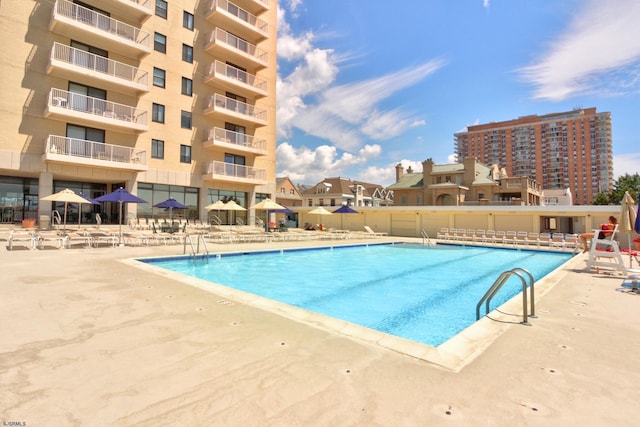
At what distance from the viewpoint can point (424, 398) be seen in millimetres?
2482

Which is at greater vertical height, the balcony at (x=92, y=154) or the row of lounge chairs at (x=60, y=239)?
the balcony at (x=92, y=154)

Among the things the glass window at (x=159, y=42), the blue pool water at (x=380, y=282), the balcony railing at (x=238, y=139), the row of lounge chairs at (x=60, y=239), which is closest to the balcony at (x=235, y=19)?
the glass window at (x=159, y=42)

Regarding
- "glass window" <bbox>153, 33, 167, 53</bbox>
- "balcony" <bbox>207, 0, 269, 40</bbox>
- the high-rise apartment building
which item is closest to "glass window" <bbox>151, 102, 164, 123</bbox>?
the high-rise apartment building

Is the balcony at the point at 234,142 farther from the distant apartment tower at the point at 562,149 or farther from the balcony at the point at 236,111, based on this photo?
the distant apartment tower at the point at 562,149

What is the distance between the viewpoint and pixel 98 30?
18578 millimetres

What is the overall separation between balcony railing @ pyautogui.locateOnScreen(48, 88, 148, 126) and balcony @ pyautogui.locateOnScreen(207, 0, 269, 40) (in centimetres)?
1025

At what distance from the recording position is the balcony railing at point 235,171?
24234 millimetres

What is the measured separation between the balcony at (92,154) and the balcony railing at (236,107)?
671cm

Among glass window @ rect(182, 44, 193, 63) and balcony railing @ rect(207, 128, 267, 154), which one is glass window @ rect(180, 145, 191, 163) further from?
glass window @ rect(182, 44, 193, 63)

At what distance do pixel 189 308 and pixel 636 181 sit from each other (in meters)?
76.7

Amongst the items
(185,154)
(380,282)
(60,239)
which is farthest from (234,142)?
(380,282)

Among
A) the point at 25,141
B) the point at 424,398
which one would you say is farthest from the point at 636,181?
the point at 25,141

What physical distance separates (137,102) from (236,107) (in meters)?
7.25

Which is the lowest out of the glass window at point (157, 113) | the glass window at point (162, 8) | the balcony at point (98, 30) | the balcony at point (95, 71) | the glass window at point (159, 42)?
the glass window at point (157, 113)
